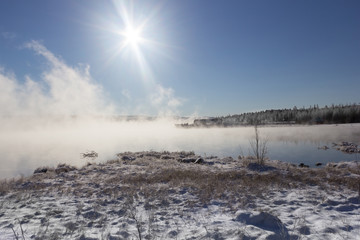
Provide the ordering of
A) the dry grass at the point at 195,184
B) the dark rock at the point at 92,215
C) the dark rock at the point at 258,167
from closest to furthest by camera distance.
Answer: the dark rock at the point at 92,215, the dry grass at the point at 195,184, the dark rock at the point at 258,167

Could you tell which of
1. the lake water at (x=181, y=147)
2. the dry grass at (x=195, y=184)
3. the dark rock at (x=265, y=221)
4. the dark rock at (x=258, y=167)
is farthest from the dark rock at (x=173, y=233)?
the lake water at (x=181, y=147)

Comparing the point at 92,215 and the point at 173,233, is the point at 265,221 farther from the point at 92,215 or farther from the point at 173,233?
the point at 92,215

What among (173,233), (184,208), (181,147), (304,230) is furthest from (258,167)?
(181,147)

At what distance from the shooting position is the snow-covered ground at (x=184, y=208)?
4.79 metres

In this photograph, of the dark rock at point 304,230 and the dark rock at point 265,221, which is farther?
the dark rock at point 265,221

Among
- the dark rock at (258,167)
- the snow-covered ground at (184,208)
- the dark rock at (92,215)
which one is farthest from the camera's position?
the dark rock at (258,167)

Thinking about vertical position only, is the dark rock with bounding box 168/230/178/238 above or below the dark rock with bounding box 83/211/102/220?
below

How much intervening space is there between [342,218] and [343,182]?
4.82 m

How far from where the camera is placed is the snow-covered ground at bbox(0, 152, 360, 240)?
479 centimetres

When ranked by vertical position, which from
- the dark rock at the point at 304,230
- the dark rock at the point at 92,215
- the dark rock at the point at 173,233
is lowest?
the dark rock at the point at 304,230

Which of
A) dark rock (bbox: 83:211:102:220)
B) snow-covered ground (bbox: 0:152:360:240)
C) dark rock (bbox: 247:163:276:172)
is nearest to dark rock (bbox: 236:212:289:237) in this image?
snow-covered ground (bbox: 0:152:360:240)

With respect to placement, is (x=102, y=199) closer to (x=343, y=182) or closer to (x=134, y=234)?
(x=134, y=234)

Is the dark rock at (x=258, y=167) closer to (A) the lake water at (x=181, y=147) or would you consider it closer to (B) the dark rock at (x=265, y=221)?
(A) the lake water at (x=181, y=147)

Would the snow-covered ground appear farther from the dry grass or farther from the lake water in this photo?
the lake water
